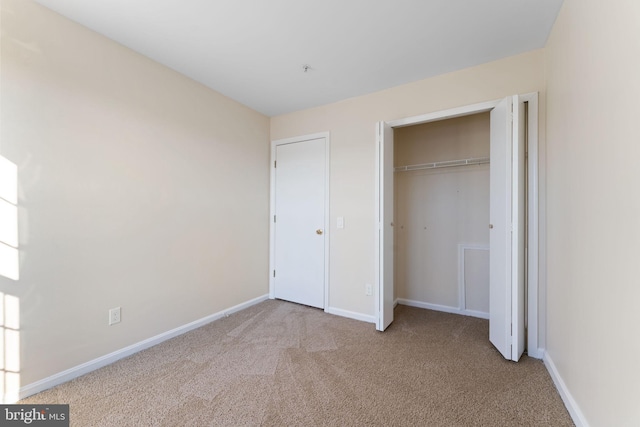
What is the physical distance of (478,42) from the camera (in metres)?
2.08

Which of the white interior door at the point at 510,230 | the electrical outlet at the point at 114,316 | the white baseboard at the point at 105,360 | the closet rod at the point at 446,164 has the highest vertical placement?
the closet rod at the point at 446,164

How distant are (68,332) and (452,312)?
143 inches

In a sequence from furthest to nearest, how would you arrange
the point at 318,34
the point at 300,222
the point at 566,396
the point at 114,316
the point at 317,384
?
the point at 300,222 → the point at 114,316 → the point at 318,34 → the point at 317,384 → the point at 566,396

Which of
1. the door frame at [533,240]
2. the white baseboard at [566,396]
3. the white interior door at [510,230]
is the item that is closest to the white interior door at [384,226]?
the white interior door at [510,230]

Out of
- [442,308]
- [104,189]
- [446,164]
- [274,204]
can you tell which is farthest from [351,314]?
[104,189]

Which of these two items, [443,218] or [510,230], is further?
[443,218]

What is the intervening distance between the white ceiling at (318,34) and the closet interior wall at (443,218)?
2.96 feet

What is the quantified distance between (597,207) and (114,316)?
10.6 ft

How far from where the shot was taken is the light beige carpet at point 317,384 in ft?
5.03

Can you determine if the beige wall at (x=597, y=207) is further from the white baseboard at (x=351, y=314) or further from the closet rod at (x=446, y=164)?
the white baseboard at (x=351, y=314)

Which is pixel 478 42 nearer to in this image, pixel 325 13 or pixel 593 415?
pixel 325 13

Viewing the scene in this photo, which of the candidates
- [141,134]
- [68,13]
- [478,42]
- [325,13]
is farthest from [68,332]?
[478,42]

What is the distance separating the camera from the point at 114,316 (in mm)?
2102

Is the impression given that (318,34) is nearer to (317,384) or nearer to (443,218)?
(443,218)
